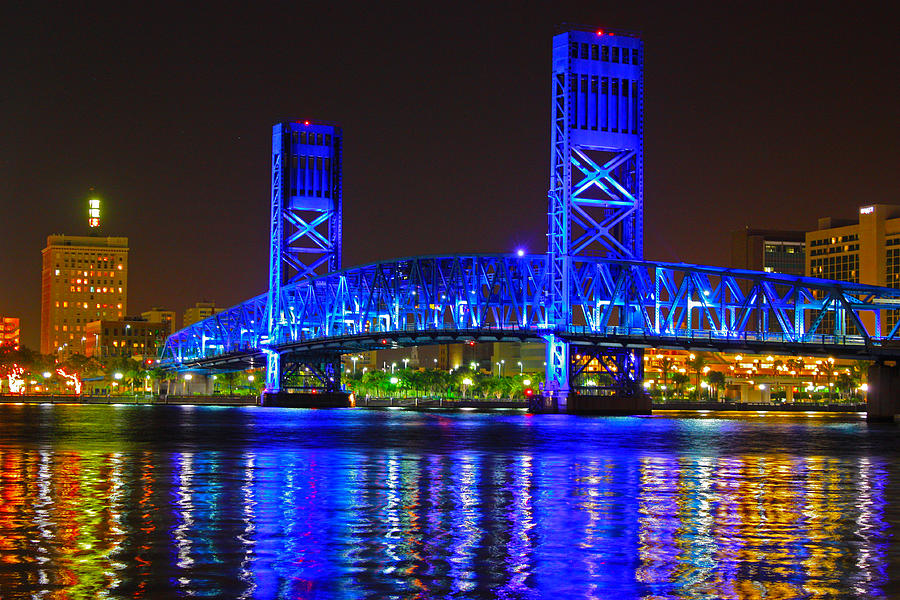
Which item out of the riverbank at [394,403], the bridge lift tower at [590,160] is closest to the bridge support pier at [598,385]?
the bridge lift tower at [590,160]

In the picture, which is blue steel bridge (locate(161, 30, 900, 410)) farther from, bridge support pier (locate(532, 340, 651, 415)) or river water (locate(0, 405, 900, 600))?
river water (locate(0, 405, 900, 600))

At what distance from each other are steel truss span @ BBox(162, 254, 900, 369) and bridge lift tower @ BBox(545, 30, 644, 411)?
161 cm

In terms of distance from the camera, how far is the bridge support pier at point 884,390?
9256 centimetres

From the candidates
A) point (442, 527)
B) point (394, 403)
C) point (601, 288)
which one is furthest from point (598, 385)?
point (442, 527)

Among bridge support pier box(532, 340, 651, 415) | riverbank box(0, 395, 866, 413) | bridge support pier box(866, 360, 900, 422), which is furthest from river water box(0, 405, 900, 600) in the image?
riverbank box(0, 395, 866, 413)

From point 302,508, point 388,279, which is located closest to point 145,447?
point 302,508

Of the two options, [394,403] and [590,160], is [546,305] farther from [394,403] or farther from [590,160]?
[394,403]

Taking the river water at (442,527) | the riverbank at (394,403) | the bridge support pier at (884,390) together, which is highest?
the bridge support pier at (884,390)

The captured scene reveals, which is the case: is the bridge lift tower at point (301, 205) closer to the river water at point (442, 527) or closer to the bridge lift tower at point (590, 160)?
the bridge lift tower at point (590, 160)

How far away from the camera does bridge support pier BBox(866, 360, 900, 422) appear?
92562mm

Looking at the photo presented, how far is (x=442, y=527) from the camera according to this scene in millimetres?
20656

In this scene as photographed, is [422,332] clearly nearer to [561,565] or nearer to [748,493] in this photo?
[748,493]

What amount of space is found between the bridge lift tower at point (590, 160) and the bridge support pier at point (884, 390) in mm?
18845

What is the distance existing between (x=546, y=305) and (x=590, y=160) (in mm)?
11519
